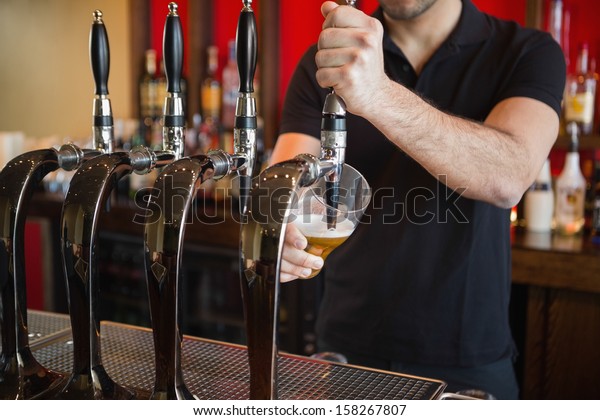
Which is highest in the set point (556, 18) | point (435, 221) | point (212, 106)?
point (556, 18)

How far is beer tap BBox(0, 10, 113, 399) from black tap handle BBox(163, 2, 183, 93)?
15 cm

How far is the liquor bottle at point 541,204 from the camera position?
2.34m

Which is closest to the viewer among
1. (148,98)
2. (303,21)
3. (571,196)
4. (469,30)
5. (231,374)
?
(231,374)

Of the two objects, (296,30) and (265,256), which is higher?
(296,30)

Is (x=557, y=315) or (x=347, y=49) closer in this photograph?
(x=347, y=49)

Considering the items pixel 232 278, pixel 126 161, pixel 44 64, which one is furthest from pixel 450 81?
pixel 44 64

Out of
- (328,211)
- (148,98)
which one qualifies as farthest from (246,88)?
(148,98)

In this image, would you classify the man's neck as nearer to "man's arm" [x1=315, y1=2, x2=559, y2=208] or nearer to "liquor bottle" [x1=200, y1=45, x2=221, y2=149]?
"man's arm" [x1=315, y1=2, x2=559, y2=208]

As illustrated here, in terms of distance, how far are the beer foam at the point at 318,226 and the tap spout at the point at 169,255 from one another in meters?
0.14

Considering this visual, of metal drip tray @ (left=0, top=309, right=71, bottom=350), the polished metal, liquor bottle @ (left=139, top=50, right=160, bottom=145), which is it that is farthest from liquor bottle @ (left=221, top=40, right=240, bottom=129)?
the polished metal

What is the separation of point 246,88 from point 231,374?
40 cm

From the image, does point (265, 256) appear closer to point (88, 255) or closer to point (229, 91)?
point (88, 255)

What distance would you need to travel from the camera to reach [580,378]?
2.07 meters

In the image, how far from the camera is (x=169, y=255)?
710 millimetres
